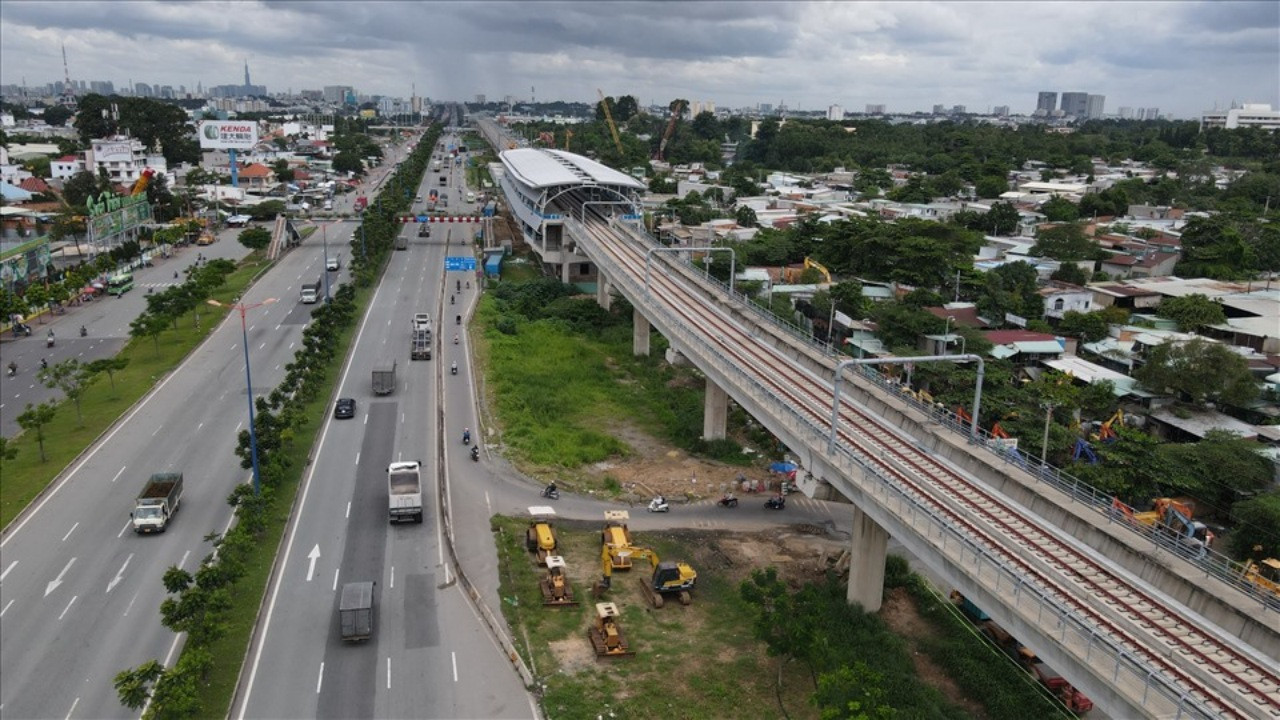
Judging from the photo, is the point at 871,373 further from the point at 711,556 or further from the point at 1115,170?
the point at 1115,170

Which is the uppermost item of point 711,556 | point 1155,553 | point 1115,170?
point 1115,170

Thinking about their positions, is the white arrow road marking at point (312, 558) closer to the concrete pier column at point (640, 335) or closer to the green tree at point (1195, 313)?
the concrete pier column at point (640, 335)

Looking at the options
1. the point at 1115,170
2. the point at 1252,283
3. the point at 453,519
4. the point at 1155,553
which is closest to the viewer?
the point at 1155,553

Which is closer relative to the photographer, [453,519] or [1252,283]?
[453,519]

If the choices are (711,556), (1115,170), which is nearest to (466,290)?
(711,556)

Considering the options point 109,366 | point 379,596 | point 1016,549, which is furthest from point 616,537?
point 109,366
